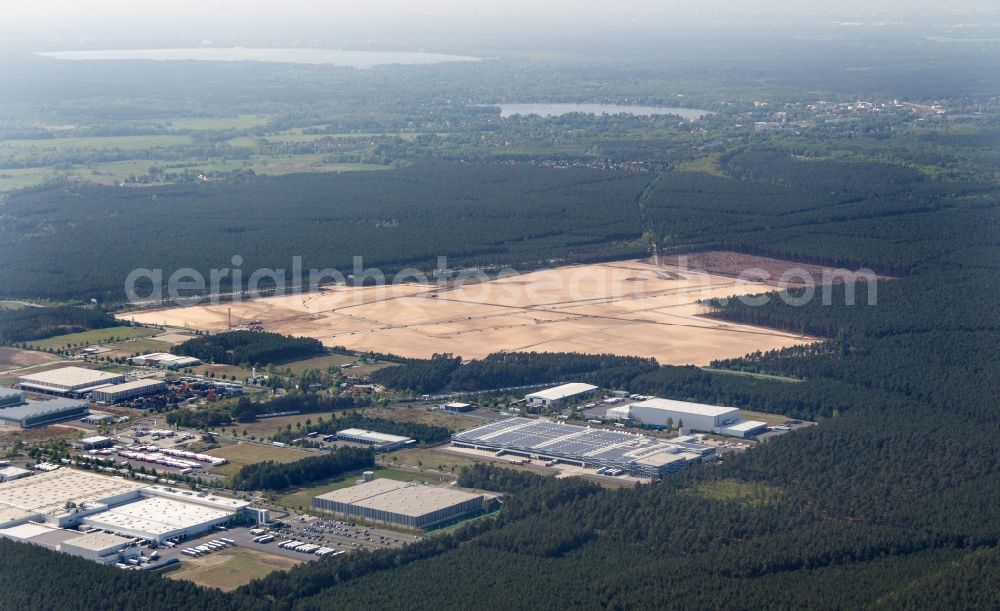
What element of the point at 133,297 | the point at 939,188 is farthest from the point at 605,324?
the point at 939,188

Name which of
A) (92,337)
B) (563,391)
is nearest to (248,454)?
(563,391)

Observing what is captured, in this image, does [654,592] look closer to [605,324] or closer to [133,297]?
[605,324]

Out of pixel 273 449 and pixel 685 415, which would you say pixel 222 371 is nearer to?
pixel 273 449

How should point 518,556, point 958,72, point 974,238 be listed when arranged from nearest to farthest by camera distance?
1. point 518,556
2. point 974,238
3. point 958,72

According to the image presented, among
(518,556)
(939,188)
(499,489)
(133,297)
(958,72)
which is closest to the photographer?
(518,556)

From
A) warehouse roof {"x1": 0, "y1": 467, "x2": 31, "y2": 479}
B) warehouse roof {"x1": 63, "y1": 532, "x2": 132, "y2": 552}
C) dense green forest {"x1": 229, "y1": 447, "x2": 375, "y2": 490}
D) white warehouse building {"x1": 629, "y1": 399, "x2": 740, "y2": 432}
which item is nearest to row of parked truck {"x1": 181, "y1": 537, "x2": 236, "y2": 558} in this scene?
warehouse roof {"x1": 63, "y1": 532, "x2": 132, "y2": 552}

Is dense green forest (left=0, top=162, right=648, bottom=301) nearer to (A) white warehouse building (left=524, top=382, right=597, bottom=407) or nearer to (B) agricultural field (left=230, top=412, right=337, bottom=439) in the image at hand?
(B) agricultural field (left=230, top=412, right=337, bottom=439)

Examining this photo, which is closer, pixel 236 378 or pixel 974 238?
pixel 236 378
